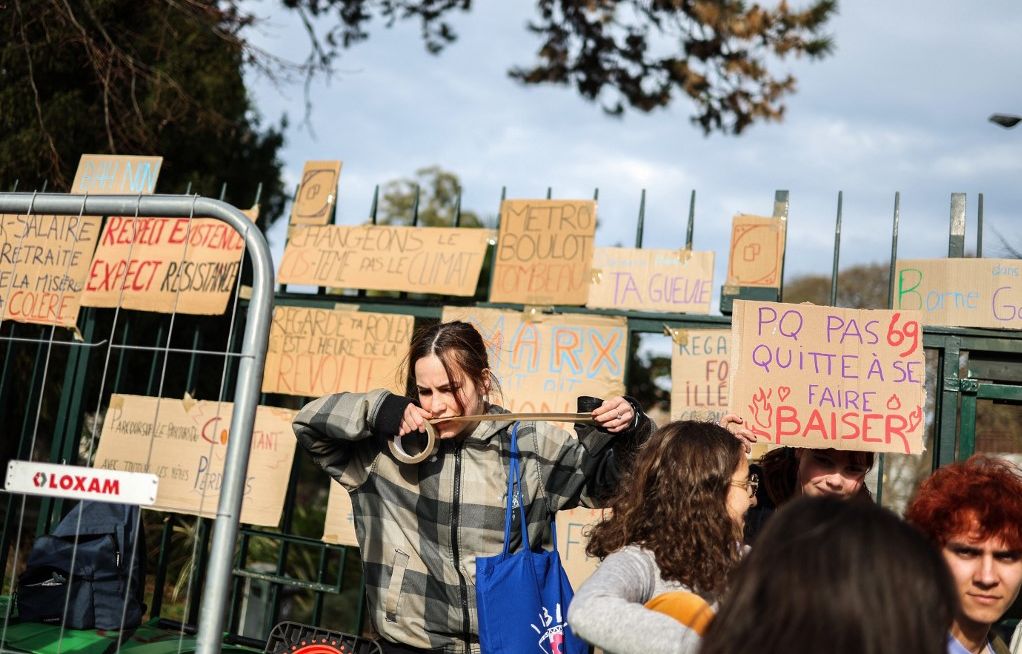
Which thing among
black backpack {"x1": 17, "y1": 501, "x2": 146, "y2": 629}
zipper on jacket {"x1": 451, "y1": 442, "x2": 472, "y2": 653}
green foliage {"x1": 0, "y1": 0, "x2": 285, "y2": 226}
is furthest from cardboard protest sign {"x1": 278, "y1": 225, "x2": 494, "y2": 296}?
green foliage {"x1": 0, "y1": 0, "x2": 285, "y2": 226}

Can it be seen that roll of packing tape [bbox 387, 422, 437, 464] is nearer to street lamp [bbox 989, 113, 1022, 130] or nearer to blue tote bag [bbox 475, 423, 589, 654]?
blue tote bag [bbox 475, 423, 589, 654]

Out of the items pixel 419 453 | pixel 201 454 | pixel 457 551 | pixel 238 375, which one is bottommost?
pixel 457 551

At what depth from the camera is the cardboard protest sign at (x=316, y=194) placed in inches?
209

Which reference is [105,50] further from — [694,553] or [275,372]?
[694,553]

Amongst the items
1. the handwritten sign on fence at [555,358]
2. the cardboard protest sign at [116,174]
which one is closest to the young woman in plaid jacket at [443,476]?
the handwritten sign on fence at [555,358]

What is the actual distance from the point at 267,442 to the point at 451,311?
1137 mm

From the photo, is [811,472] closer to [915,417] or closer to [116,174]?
[915,417]

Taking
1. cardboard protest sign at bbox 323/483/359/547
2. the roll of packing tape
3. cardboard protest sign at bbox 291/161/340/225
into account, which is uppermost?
cardboard protest sign at bbox 291/161/340/225

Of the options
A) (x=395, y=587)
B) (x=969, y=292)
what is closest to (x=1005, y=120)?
(x=969, y=292)

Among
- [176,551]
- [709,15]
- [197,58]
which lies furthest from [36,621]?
[709,15]

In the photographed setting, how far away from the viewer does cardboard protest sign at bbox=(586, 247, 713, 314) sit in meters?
4.67

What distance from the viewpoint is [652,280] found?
15.6 ft

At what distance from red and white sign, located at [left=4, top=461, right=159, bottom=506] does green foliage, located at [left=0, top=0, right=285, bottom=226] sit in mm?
5659

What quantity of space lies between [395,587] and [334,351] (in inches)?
99.1
